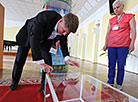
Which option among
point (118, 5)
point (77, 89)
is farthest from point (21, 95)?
point (118, 5)

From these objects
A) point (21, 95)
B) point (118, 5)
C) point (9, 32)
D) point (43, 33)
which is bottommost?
point (21, 95)

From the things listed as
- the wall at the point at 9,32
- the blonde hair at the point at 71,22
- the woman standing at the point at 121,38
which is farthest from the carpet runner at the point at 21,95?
the wall at the point at 9,32

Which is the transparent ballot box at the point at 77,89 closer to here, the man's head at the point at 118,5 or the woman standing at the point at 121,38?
the woman standing at the point at 121,38

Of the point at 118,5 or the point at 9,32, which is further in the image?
the point at 9,32

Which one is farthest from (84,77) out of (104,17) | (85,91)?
(104,17)

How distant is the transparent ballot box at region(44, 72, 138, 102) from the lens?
682 mm

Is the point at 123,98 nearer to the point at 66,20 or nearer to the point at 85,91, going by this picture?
the point at 85,91

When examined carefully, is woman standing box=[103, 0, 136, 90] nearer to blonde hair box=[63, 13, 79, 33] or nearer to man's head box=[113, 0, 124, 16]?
Result: man's head box=[113, 0, 124, 16]

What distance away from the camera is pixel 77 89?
3.17 ft

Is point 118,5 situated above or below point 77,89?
above

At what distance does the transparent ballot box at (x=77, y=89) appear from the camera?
68 centimetres

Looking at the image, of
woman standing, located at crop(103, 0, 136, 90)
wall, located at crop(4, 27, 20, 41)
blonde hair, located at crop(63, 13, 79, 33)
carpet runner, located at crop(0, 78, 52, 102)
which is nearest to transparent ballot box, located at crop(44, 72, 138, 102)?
carpet runner, located at crop(0, 78, 52, 102)

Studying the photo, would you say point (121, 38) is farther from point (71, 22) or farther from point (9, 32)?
point (9, 32)

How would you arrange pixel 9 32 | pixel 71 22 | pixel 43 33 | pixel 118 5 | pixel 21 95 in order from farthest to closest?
pixel 9 32, pixel 118 5, pixel 21 95, pixel 43 33, pixel 71 22
